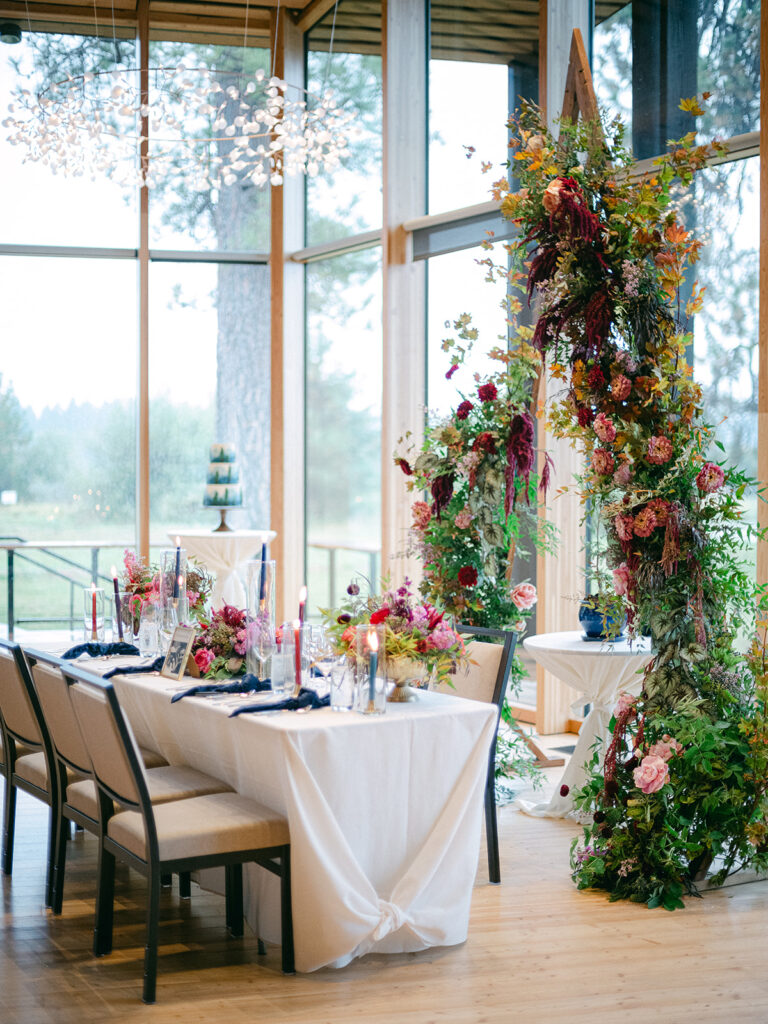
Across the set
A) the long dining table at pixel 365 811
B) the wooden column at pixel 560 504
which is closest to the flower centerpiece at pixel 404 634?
the long dining table at pixel 365 811

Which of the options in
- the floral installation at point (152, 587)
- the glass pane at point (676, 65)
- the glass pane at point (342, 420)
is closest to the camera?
the floral installation at point (152, 587)

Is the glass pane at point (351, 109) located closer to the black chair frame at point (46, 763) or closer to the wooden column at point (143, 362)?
the wooden column at point (143, 362)

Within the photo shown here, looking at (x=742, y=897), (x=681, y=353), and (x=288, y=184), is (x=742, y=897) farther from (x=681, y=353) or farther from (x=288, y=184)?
(x=288, y=184)

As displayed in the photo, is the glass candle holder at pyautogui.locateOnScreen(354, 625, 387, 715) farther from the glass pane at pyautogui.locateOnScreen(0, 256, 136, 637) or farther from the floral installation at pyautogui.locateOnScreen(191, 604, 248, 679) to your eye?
the glass pane at pyautogui.locateOnScreen(0, 256, 136, 637)

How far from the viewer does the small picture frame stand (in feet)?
13.2

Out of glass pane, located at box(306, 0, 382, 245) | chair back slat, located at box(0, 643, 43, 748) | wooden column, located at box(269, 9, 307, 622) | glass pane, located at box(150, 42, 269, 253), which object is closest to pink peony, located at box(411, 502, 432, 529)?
chair back slat, located at box(0, 643, 43, 748)

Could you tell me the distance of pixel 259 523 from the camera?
9383 millimetres

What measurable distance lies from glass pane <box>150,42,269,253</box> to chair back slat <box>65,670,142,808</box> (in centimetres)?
641

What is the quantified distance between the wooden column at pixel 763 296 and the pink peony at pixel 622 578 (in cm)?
120

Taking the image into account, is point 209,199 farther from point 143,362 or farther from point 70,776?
point 70,776

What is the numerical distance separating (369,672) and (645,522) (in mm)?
1161

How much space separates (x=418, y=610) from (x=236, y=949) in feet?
3.75

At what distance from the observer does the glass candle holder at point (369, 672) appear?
3404 mm

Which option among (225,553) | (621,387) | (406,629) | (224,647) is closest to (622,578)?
(621,387)
